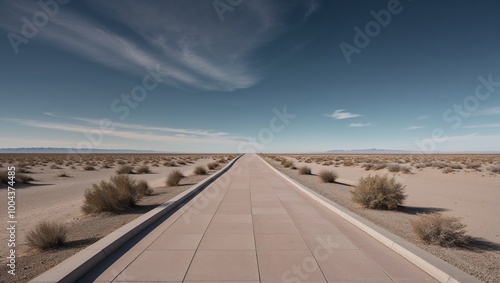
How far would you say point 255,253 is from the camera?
468 cm

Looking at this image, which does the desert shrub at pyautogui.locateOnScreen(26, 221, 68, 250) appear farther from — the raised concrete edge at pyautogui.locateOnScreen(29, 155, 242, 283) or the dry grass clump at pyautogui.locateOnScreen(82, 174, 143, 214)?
the dry grass clump at pyautogui.locateOnScreen(82, 174, 143, 214)

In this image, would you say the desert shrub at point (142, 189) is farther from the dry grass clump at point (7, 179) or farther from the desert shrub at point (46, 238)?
the dry grass clump at point (7, 179)

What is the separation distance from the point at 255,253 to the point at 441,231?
3.88 metres

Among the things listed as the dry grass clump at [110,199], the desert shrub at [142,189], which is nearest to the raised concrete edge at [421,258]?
the dry grass clump at [110,199]

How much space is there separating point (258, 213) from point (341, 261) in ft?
11.7

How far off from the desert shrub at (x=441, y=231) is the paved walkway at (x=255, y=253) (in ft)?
3.60

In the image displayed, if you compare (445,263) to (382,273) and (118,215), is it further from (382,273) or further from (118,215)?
(118,215)

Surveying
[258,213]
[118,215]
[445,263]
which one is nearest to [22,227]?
[118,215]

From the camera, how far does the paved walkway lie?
388 cm

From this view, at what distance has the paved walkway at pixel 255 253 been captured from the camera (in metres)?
3.88

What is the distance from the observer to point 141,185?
10883 millimetres

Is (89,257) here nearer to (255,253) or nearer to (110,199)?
(255,253)

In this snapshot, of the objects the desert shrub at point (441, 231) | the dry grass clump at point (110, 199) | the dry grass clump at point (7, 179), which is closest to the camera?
the desert shrub at point (441, 231)

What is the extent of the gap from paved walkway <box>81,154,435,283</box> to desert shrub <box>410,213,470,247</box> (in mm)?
1097
